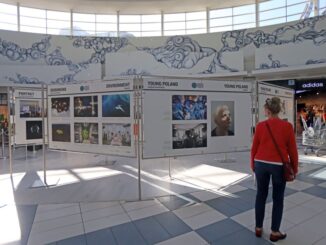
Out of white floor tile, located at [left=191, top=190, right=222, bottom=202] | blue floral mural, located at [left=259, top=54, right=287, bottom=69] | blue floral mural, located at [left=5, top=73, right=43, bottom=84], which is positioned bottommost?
white floor tile, located at [left=191, top=190, right=222, bottom=202]

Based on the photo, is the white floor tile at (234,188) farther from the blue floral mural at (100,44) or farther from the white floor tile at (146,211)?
the blue floral mural at (100,44)

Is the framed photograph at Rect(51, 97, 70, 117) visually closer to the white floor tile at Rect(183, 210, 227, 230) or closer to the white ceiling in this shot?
the white floor tile at Rect(183, 210, 227, 230)

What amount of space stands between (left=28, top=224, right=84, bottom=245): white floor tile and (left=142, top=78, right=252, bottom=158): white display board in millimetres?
1639

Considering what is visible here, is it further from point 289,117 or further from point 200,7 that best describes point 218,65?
point 289,117

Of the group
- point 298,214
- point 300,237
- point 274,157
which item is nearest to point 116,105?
point 274,157

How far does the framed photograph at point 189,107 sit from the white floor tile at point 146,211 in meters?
1.48

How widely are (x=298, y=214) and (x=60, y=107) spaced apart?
4563mm

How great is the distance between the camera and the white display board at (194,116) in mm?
4773

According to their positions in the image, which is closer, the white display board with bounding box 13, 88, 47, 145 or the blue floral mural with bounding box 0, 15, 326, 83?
the white display board with bounding box 13, 88, 47, 145

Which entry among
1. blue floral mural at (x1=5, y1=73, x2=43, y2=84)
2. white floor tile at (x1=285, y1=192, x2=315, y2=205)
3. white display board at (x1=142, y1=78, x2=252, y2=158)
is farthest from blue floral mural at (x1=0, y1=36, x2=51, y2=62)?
white floor tile at (x1=285, y1=192, x2=315, y2=205)

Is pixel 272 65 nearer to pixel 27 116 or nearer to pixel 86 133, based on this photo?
pixel 27 116

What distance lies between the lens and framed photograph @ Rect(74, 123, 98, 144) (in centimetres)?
543

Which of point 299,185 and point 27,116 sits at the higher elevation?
point 27,116

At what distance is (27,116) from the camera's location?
7.95 metres
